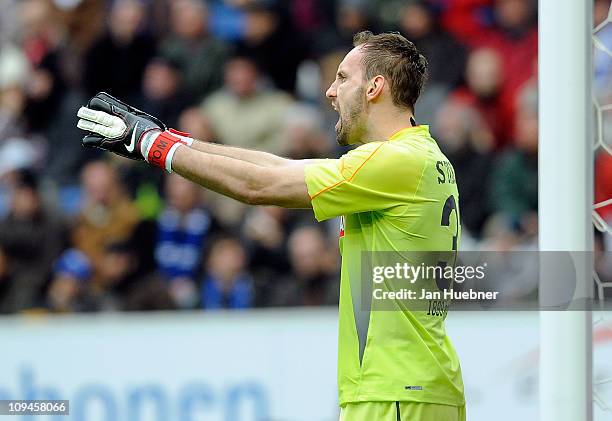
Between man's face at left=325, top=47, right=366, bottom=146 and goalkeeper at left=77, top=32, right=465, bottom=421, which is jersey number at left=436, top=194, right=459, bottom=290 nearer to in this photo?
goalkeeper at left=77, top=32, right=465, bottom=421

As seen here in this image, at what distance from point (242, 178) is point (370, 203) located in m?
0.47

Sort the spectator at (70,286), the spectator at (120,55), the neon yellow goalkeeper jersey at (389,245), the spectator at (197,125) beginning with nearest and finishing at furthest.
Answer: the neon yellow goalkeeper jersey at (389,245) < the spectator at (70,286) < the spectator at (197,125) < the spectator at (120,55)

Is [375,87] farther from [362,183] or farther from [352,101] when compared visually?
[362,183]

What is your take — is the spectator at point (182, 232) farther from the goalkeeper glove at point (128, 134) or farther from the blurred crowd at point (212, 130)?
the goalkeeper glove at point (128, 134)

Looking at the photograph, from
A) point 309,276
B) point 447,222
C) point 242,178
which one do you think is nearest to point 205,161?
point 242,178

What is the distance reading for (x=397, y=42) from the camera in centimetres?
425

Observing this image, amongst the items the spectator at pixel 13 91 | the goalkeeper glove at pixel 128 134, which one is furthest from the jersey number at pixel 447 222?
the spectator at pixel 13 91

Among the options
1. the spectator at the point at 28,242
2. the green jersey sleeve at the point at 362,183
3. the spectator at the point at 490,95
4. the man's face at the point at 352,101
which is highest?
the spectator at the point at 490,95

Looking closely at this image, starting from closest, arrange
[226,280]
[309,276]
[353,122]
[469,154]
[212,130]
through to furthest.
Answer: [353,122]
[309,276]
[226,280]
[469,154]
[212,130]

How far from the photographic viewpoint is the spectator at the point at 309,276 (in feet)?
25.0

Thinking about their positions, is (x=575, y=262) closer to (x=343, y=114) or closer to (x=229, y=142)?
(x=343, y=114)

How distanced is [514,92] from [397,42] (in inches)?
175

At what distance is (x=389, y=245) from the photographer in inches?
159

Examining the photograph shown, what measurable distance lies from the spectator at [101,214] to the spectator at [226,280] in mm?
877
